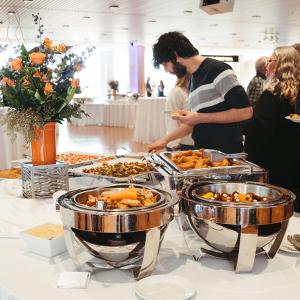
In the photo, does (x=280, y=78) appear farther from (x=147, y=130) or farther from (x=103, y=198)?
(x=147, y=130)

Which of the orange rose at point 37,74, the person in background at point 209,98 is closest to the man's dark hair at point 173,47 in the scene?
the person in background at point 209,98

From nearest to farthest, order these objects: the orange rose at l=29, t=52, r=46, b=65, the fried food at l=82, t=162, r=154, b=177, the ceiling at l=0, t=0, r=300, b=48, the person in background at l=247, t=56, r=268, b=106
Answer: the orange rose at l=29, t=52, r=46, b=65 < the fried food at l=82, t=162, r=154, b=177 < the person in background at l=247, t=56, r=268, b=106 < the ceiling at l=0, t=0, r=300, b=48

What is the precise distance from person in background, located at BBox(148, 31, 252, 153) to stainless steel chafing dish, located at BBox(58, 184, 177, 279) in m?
0.99

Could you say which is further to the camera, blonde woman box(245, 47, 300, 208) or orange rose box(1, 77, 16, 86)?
blonde woman box(245, 47, 300, 208)

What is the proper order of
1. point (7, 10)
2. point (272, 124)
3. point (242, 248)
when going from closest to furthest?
point (242, 248) → point (272, 124) → point (7, 10)

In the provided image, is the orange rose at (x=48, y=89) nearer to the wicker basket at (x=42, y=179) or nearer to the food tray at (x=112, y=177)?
the wicker basket at (x=42, y=179)

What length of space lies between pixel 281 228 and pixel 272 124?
1.23m

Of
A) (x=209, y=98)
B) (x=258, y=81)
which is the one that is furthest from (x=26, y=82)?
(x=258, y=81)

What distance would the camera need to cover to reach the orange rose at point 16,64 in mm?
1421

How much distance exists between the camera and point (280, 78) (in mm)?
2066

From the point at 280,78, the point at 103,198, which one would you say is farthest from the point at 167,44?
the point at 103,198

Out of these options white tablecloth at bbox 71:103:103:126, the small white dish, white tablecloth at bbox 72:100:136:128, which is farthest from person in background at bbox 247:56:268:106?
white tablecloth at bbox 71:103:103:126

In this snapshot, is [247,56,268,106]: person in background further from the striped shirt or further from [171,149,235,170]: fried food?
[171,149,235,170]: fried food

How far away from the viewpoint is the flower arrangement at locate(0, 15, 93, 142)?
147 cm
